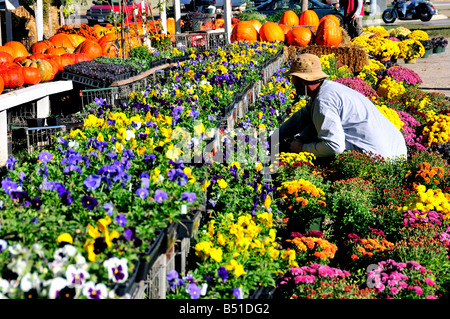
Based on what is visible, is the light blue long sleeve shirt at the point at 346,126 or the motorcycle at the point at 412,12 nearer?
the light blue long sleeve shirt at the point at 346,126

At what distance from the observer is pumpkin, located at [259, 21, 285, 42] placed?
41.7ft

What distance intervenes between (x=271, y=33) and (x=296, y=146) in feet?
25.6

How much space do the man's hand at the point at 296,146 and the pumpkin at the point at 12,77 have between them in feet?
13.0

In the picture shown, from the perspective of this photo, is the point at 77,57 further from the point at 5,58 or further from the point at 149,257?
the point at 149,257

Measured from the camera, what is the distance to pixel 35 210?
2.65 meters

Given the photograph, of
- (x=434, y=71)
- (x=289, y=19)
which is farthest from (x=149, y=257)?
(x=289, y=19)

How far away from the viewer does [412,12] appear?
32344 millimetres

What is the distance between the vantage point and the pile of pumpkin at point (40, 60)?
23.9ft

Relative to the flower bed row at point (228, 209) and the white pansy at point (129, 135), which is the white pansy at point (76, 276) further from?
the white pansy at point (129, 135)

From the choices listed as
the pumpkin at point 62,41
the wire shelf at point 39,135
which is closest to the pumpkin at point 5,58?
the pumpkin at point 62,41

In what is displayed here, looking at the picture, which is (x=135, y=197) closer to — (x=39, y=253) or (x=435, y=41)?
(x=39, y=253)

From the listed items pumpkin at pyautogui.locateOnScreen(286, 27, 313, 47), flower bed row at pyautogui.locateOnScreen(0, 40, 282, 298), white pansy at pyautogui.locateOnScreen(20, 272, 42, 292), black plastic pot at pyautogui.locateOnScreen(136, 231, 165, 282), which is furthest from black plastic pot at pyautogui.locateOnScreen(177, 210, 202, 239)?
pumpkin at pyautogui.locateOnScreen(286, 27, 313, 47)
